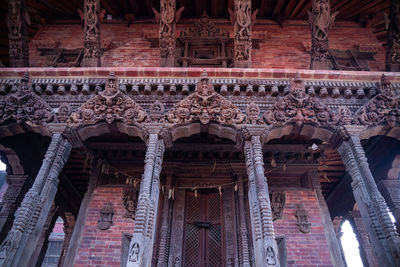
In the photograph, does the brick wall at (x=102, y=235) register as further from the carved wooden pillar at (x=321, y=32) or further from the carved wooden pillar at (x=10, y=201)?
the carved wooden pillar at (x=321, y=32)

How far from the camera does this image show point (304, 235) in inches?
292

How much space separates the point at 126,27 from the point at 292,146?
270 inches

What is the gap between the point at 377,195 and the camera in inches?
212

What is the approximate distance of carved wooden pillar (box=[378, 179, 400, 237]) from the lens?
7.75 meters

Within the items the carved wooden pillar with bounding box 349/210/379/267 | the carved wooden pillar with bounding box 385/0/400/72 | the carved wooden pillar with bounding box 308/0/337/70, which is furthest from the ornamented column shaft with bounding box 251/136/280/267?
the carved wooden pillar with bounding box 349/210/379/267

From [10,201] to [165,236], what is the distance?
13.3 ft

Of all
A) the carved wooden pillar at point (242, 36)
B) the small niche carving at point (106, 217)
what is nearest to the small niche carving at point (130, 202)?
the small niche carving at point (106, 217)

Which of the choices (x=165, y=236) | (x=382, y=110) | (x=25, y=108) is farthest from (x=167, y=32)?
(x=382, y=110)

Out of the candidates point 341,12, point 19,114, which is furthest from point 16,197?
point 341,12

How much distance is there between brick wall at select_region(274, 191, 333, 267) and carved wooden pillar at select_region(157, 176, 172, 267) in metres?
2.69

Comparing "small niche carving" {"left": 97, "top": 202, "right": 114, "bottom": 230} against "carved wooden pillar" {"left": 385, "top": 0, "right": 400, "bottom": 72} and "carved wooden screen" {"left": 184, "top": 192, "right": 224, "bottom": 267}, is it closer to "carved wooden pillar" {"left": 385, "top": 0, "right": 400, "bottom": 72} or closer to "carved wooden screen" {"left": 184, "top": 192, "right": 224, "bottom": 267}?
"carved wooden screen" {"left": 184, "top": 192, "right": 224, "bottom": 267}

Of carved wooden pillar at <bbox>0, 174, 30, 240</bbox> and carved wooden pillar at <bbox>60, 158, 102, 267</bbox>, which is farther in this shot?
carved wooden pillar at <bbox>0, 174, 30, 240</bbox>

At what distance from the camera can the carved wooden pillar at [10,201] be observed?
24.5 ft

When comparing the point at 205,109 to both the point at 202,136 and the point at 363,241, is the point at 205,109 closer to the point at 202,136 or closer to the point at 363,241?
the point at 202,136
